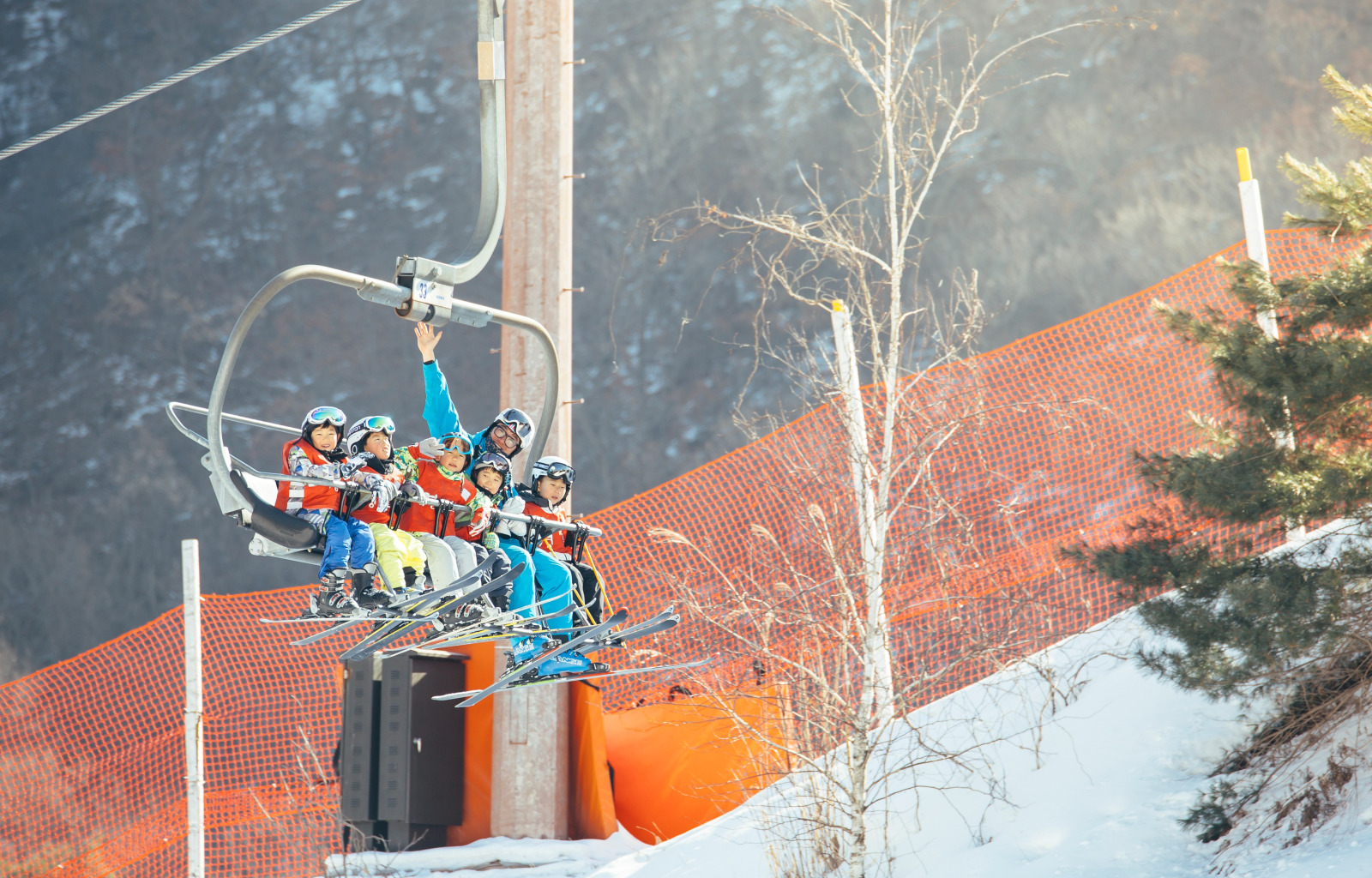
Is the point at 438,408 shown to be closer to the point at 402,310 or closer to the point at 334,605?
the point at 402,310

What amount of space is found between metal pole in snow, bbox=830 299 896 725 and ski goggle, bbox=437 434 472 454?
2996mm

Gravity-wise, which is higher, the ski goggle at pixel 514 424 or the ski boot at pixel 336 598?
the ski goggle at pixel 514 424

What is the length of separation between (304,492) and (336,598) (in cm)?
30

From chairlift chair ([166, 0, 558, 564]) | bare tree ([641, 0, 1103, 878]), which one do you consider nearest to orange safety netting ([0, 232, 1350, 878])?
bare tree ([641, 0, 1103, 878])

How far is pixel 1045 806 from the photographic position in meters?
6.29

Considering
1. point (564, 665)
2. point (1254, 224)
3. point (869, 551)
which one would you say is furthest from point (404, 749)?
point (1254, 224)

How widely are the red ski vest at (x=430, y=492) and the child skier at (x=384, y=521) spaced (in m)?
0.06

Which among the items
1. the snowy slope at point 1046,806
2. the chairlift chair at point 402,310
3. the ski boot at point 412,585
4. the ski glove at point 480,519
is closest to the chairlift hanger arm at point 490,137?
the chairlift chair at point 402,310

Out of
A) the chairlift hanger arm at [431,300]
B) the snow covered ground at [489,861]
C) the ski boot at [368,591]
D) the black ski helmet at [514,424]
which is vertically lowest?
the snow covered ground at [489,861]

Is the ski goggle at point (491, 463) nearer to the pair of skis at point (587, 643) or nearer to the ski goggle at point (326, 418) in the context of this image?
the ski goggle at point (326, 418)

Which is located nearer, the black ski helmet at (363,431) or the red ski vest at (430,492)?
the black ski helmet at (363,431)

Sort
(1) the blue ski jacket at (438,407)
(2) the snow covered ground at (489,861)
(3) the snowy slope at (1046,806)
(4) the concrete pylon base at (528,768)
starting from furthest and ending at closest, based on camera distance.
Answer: (4) the concrete pylon base at (528,768) → (2) the snow covered ground at (489,861) → (3) the snowy slope at (1046,806) → (1) the blue ski jacket at (438,407)

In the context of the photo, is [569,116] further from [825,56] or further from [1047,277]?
[825,56]

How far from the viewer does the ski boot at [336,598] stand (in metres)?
3.45
